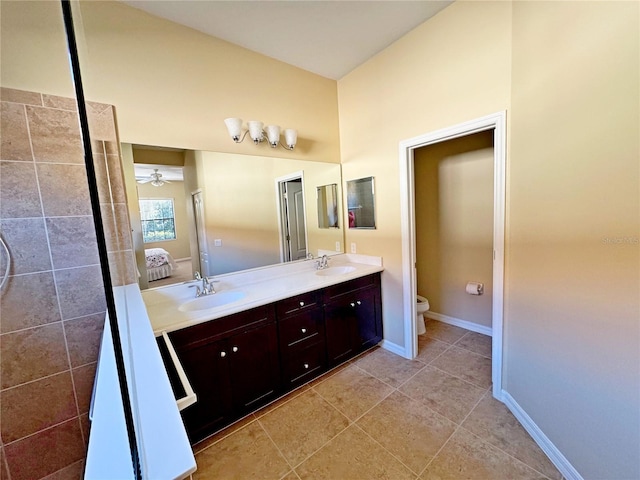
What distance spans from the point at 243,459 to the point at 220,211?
5.49ft

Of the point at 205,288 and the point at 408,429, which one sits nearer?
the point at 408,429

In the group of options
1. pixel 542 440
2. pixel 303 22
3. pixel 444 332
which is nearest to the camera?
pixel 542 440

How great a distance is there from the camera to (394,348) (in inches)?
99.2

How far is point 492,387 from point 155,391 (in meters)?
2.26

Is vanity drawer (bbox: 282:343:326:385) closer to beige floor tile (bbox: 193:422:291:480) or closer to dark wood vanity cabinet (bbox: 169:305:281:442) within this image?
dark wood vanity cabinet (bbox: 169:305:281:442)

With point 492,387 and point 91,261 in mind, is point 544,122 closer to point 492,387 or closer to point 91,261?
point 492,387

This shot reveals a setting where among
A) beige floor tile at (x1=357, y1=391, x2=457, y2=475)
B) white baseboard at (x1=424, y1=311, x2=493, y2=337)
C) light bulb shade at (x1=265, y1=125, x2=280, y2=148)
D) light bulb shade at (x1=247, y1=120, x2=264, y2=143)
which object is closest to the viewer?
beige floor tile at (x1=357, y1=391, x2=457, y2=475)

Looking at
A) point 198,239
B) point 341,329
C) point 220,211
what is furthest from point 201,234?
point 341,329

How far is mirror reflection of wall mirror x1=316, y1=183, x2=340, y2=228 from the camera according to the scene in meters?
2.74

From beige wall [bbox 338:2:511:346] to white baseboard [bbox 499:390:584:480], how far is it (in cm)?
91

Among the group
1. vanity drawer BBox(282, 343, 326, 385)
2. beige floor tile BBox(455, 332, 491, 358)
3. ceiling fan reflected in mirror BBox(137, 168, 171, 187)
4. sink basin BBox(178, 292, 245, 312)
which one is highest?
ceiling fan reflected in mirror BBox(137, 168, 171, 187)

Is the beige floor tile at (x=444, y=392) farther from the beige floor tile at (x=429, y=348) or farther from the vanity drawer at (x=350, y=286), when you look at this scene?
the vanity drawer at (x=350, y=286)

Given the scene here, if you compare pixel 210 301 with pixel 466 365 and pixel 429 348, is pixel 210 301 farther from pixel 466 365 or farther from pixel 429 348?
pixel 466 365

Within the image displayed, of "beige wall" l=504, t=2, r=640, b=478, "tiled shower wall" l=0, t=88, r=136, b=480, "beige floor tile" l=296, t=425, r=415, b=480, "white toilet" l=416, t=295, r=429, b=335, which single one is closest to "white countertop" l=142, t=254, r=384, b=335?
"tiled shower wall" l=0, t=88, r=136, b=480
